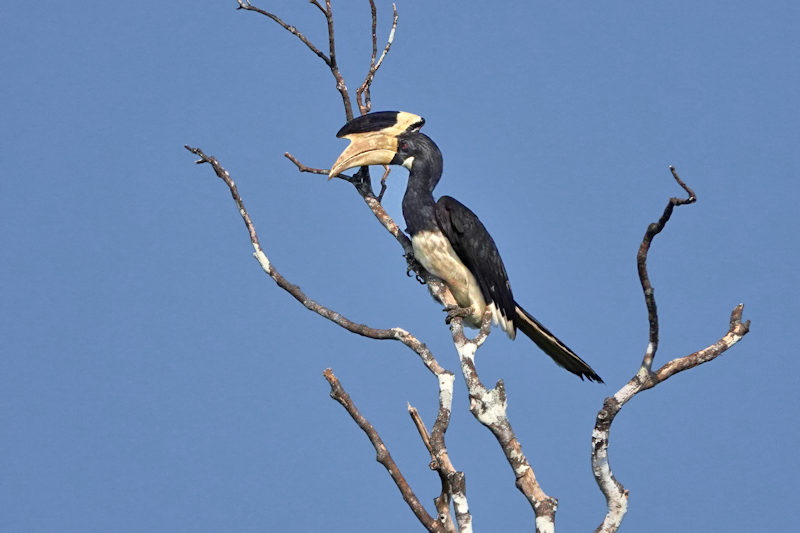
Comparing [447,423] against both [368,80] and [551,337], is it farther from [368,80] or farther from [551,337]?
[368,80]

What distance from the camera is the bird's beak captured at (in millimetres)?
7504

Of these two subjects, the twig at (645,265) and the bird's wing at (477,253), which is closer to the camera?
the twig at (645,265)

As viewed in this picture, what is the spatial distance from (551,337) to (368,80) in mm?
2335

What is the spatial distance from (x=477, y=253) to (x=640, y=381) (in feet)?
6.23

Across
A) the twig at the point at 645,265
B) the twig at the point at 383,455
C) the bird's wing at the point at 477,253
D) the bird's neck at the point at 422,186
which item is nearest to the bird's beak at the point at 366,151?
the bird's neck at the point at 422,186

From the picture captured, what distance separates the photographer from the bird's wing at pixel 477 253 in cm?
738

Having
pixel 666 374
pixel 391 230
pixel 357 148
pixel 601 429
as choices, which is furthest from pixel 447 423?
pixel 357 148

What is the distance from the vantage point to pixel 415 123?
7.87m

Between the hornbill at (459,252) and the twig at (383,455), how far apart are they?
1433 mm

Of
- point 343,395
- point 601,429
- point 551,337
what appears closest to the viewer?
point 601,429

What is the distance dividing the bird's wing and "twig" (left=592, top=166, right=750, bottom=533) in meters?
1.63

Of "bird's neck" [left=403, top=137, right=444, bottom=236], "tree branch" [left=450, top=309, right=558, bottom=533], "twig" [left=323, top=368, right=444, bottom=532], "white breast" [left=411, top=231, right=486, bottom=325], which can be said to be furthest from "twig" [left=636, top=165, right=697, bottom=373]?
"bird's neck" [left=403, top=137, right=444, bottom=236]

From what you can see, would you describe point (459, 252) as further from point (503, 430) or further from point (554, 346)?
point (503, 430)

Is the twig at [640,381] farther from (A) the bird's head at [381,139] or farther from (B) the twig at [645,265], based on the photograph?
(A) the bird's head at [381,139]
